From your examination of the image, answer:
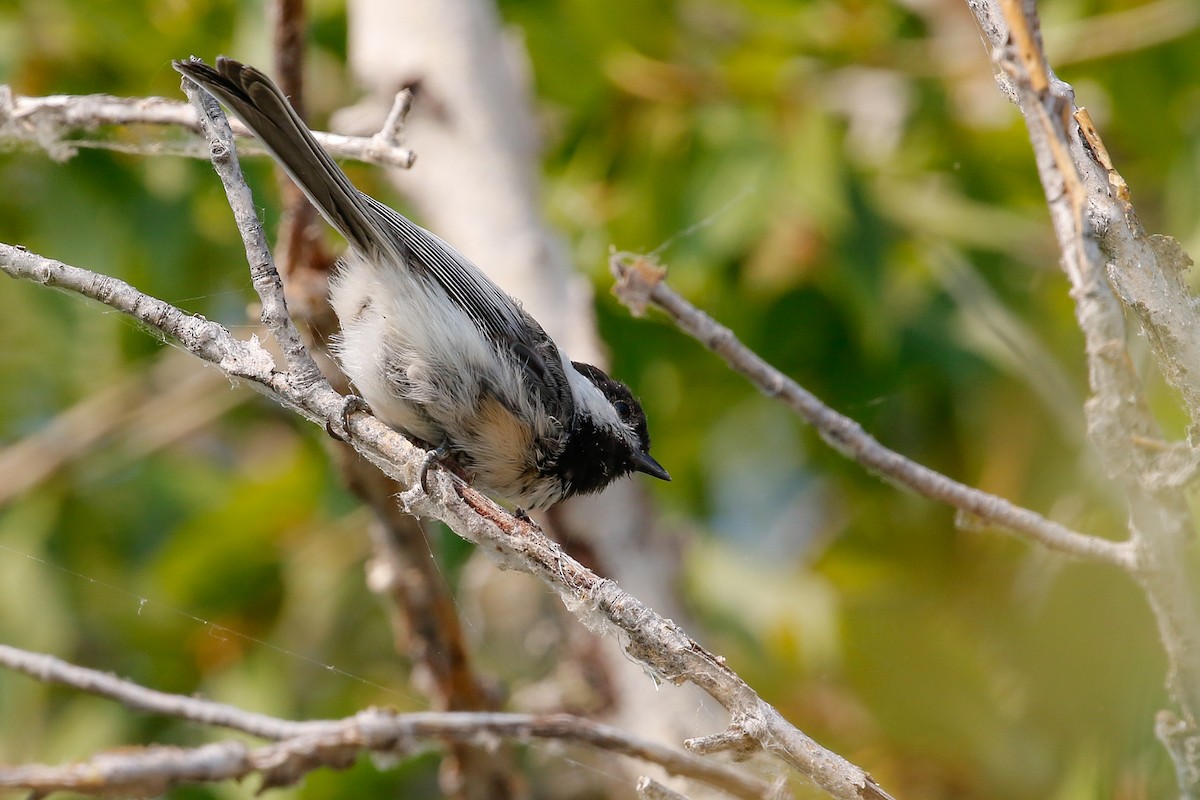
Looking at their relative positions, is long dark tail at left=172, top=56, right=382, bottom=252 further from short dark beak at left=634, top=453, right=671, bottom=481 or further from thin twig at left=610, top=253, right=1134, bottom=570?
short dark beak at left=634, top=453, right=671, bottom=481

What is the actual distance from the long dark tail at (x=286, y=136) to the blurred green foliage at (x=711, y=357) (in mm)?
1103

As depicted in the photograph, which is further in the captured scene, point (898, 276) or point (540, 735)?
point (898, 276)

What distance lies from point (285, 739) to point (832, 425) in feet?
4.11

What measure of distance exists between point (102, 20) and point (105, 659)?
241 centimetres

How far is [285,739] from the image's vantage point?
2.10 metres

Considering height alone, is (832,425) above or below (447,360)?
below

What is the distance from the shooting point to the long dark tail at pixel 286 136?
1999 millimetres

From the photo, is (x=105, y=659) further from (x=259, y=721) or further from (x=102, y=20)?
(x=259, y=721)

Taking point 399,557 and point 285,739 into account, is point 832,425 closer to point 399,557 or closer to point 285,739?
point 399,557

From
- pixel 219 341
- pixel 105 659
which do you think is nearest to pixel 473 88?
pixel 219 341

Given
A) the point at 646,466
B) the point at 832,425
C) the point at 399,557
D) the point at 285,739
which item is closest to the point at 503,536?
the point at 285,739

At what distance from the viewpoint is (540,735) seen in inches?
85.4

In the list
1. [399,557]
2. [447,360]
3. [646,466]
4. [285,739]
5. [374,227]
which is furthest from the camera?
[646,466]

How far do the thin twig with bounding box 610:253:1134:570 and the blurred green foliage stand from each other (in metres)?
0.98
